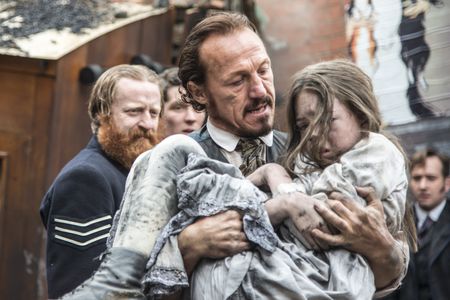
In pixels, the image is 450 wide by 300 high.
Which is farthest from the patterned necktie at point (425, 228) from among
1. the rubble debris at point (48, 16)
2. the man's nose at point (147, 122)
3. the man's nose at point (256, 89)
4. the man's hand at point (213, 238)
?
the man's hand at point (213, 238)

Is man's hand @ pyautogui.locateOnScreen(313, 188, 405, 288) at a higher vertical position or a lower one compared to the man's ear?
lower

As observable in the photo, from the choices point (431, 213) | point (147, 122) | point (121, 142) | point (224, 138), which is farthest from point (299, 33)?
point (224, 138)

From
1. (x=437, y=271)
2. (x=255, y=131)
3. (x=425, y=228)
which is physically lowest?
(x=437, y=271)

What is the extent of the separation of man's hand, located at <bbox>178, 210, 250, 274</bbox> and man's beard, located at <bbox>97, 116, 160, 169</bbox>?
1.92 m

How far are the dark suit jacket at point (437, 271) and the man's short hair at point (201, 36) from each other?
325 cm

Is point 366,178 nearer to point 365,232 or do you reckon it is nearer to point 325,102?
point 365,232

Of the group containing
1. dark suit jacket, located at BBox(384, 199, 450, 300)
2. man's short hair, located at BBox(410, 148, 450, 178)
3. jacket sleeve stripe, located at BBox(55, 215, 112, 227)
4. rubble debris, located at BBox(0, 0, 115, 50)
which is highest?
rubble debris, located at BBox(0, 0, 115, 50)

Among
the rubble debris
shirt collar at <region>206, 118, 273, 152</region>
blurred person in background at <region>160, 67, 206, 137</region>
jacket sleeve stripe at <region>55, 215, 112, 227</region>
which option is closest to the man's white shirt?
shirt collar at <region>206, 118, 273, 152</region>

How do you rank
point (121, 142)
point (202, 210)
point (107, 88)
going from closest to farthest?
point (202, 210)
point (121, 142)
point (107, 88)

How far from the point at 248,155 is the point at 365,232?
0.66 meters

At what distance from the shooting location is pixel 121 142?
4.93m

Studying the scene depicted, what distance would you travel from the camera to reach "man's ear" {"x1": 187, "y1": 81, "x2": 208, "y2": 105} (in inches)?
140

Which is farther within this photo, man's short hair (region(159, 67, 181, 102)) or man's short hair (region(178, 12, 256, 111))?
man's short hair (region(159, 67, 181, 102))

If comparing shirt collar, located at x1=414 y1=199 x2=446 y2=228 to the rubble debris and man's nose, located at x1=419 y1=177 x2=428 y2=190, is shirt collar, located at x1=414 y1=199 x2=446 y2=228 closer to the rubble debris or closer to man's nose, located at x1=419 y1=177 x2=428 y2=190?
man's nose, located at x1=419 y1=177 x2=428 y2=190
